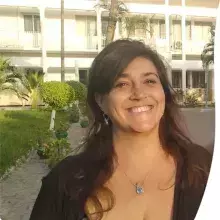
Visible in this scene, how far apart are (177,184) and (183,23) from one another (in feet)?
2.14

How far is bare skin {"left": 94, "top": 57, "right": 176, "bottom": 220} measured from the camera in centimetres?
104

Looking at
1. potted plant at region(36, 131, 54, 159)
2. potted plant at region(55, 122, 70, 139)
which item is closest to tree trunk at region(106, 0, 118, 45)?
potted plant at region(55, 122, 70, 139)

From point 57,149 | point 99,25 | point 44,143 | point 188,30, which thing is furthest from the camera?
point 44,143

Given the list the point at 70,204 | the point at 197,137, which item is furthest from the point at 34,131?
the point at 70,204

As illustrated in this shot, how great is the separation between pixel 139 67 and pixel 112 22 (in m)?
0.49

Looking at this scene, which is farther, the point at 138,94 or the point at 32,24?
the point at 32,24

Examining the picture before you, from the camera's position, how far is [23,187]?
13.2 feet

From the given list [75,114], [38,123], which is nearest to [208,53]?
[75,114]

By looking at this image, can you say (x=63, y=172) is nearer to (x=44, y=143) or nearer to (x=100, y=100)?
(x=100, y=100)

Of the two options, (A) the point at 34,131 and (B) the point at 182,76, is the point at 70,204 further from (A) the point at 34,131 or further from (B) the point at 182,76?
(A) the point at 34,131

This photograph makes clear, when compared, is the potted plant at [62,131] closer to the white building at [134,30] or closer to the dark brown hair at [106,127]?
the white building at [134,30]

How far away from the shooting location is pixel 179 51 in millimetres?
1499

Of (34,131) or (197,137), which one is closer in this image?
(197,137)

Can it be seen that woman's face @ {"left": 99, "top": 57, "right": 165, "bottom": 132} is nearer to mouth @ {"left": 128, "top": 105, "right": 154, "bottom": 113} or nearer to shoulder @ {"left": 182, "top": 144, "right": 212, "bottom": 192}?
mouth @ {"left": 128, "top": 105, "right": 154, "bottom": 113}
